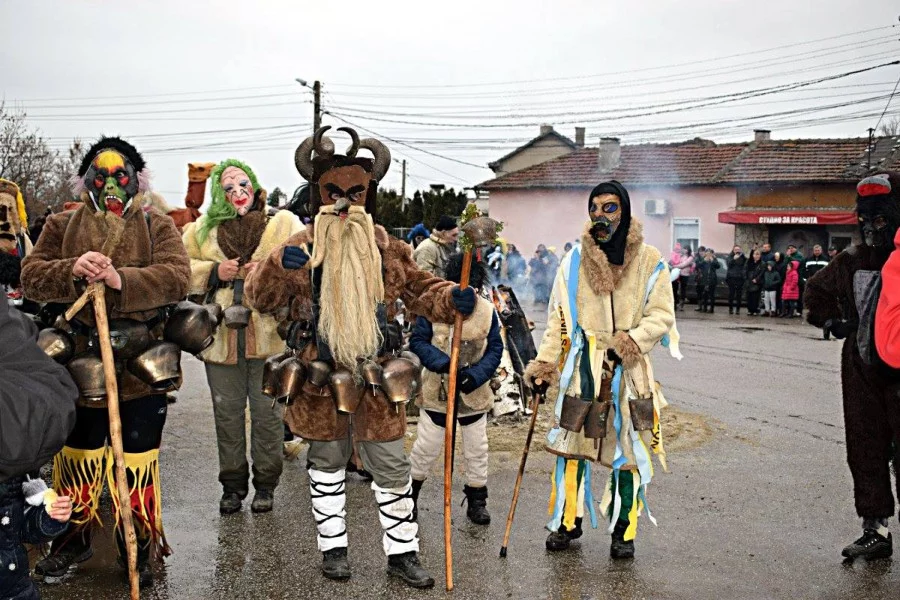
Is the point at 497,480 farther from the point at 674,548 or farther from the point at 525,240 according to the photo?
the point at 525,240

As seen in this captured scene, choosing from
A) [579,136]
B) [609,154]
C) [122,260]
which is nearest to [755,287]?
[609,154]

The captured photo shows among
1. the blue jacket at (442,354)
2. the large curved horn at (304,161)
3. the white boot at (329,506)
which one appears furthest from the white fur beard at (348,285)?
the blue jacket at (442,354)

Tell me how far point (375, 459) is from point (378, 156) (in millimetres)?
1594

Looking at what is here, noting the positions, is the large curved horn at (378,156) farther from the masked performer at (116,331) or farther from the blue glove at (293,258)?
the masked performer at (116,331)

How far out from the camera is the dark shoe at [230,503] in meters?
5.62

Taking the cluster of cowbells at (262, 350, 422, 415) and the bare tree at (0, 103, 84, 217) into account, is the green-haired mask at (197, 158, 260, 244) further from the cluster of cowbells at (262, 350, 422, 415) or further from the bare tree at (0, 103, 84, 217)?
the bare tree at (0, 103, 84, 217)

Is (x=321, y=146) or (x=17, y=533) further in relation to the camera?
(x=321, y=146)

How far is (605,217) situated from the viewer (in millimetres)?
5016

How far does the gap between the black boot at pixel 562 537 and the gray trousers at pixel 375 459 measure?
1.01 metres

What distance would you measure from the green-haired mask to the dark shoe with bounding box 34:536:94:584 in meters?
2.01

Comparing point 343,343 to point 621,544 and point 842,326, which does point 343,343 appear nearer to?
point 621,544

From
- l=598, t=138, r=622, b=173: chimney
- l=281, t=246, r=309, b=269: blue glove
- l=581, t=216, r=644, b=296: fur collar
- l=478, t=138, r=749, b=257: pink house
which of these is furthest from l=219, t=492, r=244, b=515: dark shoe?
l=598, t=138, r=622, b=173: chimney

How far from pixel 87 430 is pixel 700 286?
68.2ft

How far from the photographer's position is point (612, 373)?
16.5 ft
